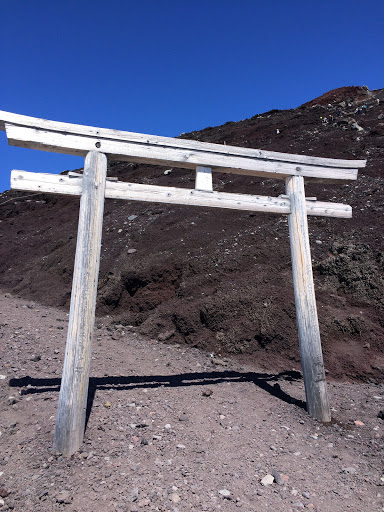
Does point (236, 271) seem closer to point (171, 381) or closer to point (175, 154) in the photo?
point (171, 381)

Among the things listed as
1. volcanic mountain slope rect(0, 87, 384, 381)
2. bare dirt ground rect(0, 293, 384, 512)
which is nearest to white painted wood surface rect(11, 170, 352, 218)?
volcanic mountain slope rect(0, 87, 384, 381)

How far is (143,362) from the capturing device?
4.80m

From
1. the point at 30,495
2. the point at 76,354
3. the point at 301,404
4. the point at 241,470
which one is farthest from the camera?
the point at 301,404

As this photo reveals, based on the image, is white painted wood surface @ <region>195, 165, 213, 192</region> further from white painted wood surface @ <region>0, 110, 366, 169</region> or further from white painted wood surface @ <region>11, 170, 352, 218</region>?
white painted wood surface @ <region>0, 110, 366, 169</region>

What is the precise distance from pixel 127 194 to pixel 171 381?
2.29m

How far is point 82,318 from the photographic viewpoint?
296 centimetres

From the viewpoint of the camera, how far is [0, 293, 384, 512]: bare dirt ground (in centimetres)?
236

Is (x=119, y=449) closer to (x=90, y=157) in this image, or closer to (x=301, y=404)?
(x=301, y=404)

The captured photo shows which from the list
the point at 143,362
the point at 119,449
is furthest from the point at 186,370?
the point at 119,449

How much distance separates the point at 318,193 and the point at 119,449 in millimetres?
7836

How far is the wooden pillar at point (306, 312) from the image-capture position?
3609 mm

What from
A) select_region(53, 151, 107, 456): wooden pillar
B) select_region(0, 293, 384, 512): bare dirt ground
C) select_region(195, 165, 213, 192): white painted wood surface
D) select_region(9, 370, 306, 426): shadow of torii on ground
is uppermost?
select_region(195, 165, 213, 192): white painted wood surface

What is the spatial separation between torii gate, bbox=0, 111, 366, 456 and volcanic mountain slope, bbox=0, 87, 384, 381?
5.00ft

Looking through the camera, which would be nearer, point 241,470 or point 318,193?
point 241,470
